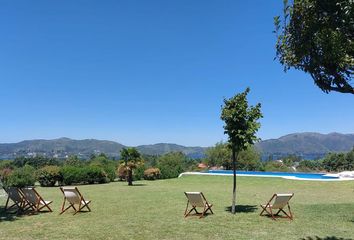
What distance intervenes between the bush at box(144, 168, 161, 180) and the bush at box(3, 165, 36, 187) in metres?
8.73

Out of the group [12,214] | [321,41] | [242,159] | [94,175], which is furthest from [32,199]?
[242,159]

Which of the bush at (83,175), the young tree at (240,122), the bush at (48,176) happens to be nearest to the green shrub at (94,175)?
the bush at (83,175)

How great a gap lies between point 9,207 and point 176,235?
701cm

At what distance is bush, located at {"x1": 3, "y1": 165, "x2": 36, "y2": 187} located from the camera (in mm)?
24938

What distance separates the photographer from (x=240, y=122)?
11.1m

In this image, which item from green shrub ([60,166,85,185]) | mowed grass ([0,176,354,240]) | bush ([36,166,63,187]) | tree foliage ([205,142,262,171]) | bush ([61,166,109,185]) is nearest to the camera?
mowed grass ([0,176,354,240])

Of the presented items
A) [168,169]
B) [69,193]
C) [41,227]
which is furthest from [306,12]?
[168,169]

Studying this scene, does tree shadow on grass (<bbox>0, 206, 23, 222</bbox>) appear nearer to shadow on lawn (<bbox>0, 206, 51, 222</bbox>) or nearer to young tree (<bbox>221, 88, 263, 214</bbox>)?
shadow on lawn (<bbox>0, 206, 51, 222</bbox>)

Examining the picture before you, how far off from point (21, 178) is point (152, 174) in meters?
9.97

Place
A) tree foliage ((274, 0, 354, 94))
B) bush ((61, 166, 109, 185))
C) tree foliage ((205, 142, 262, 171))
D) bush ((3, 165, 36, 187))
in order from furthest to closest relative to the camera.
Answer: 1. tree foliage ((205, 142, 262, 171))
2. bush ((61, 166, 109, 185))
3. bush ((3, 165, 36, 187))
4. tree foliage ((274, 0, 354, 94))

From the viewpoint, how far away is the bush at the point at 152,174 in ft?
100

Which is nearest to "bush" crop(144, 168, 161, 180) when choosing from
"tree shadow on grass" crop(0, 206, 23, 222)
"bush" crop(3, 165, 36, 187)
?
"bush" crop(3, 165, 36, 187)

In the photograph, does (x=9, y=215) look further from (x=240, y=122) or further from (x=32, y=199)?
(x=240, y=122)

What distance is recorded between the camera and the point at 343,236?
8.05 m
